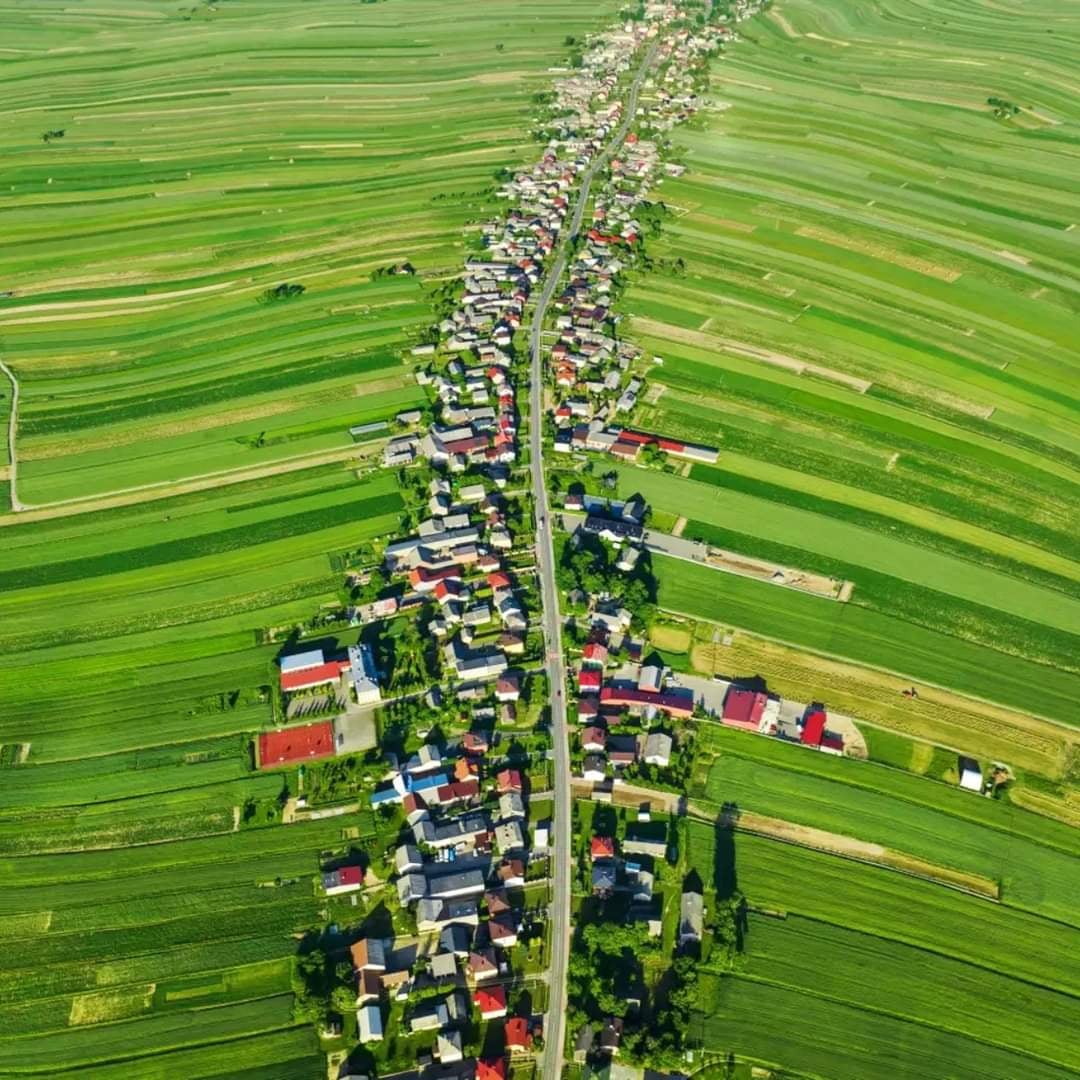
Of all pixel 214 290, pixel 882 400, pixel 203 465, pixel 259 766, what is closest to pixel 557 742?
pixel 259 766

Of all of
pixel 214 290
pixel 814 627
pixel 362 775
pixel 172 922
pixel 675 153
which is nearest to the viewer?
pixel 172 922

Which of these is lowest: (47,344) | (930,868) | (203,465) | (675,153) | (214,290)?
(930,868)

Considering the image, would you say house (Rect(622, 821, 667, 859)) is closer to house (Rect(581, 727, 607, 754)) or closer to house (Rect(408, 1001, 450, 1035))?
house (Rect(581, 727, 607, 754))

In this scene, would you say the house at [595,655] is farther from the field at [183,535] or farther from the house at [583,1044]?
the house at [583,1044]

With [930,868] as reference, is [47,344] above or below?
above

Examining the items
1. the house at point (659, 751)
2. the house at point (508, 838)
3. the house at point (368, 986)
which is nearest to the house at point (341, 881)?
the house at point (368, 986)

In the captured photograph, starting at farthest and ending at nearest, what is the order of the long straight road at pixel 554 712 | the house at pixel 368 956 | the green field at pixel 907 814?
the green field at pixel 907 814
the house at pixel 368 956
the long straight road at pixel 554 712

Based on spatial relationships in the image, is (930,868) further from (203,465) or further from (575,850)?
(203,465)

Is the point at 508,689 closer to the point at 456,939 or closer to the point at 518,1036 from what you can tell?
the point at 456,939
